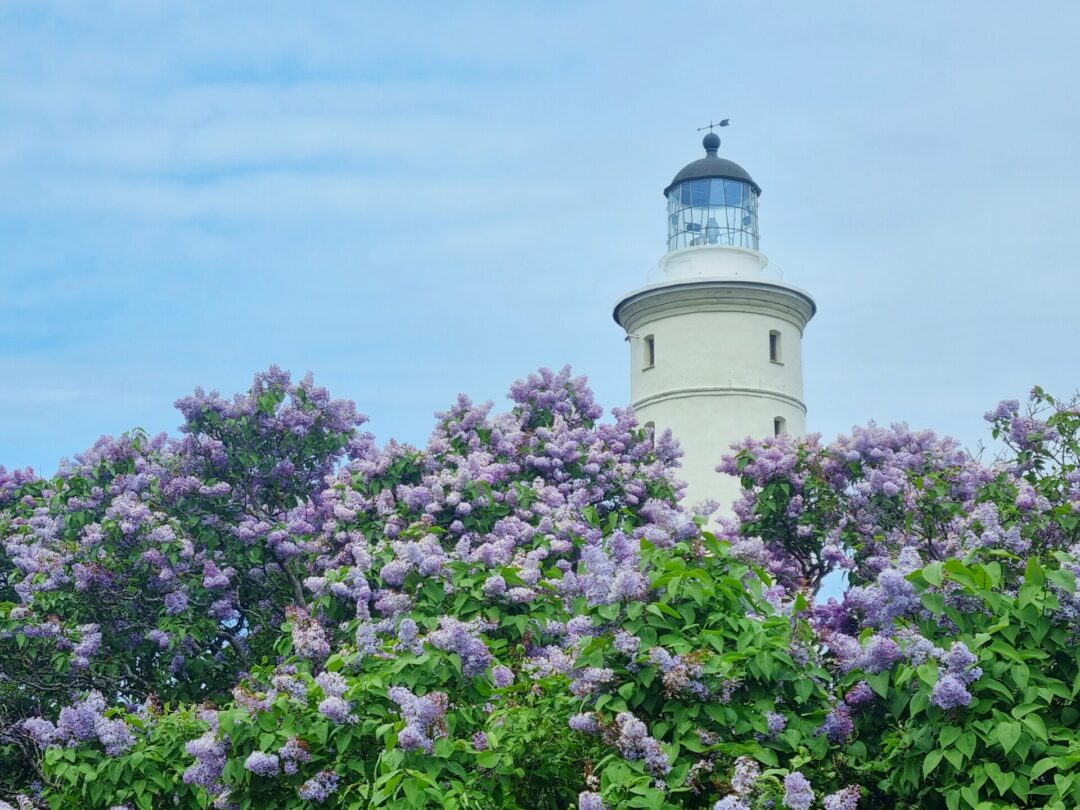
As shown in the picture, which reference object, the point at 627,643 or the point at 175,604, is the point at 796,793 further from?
the point at 175,604

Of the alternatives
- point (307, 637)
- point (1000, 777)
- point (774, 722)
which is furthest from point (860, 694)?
point (307, 637)

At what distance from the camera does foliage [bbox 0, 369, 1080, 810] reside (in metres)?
7.48

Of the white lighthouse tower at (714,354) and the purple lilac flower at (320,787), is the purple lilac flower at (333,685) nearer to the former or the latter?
the purple lilac flower at (320,787)

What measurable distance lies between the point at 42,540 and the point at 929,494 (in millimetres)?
9536

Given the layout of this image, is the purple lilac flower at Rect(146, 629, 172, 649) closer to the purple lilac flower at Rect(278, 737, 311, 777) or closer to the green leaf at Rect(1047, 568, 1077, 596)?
the purple lilac flower at Rect(278, 737, 311, 777)

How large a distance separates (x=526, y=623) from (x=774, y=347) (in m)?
19.8

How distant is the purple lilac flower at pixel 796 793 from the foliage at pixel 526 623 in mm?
15

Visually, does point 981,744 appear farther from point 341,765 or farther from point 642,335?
point 642,335

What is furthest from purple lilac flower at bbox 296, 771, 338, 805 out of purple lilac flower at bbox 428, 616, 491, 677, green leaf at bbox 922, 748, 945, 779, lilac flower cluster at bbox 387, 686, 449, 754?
green leaf at bbox 922, 748, 945, 779

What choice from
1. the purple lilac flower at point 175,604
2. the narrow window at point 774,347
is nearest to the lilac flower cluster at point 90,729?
the purple lilac flower at point 175,604

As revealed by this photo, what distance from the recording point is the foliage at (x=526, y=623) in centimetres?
748

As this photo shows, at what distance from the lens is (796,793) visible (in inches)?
275

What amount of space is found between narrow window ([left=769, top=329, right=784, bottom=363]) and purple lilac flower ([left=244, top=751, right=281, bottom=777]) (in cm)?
2145

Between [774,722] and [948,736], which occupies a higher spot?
[774,722]
